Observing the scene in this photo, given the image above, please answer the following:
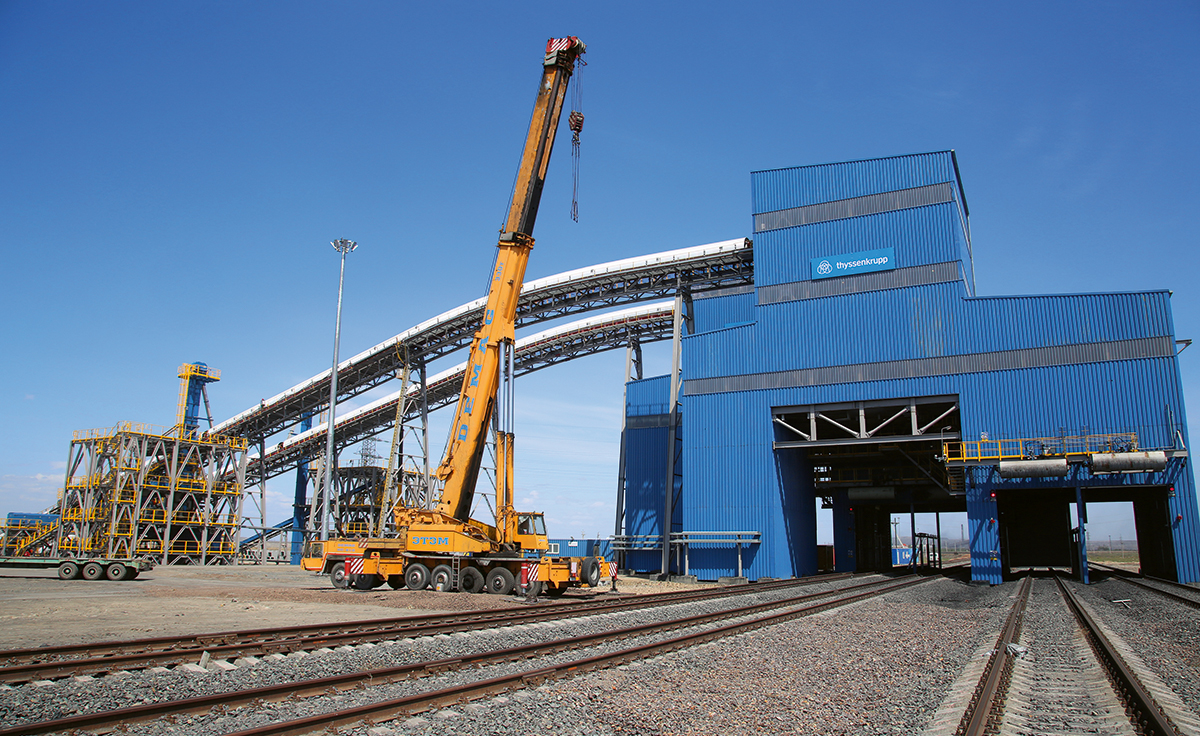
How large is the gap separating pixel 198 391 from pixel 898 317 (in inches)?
1588

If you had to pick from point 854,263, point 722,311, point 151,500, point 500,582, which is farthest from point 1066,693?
point 151,500

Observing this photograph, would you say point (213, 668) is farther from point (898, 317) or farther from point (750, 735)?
point (898, 317)

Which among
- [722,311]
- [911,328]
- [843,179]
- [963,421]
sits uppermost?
[843,179]

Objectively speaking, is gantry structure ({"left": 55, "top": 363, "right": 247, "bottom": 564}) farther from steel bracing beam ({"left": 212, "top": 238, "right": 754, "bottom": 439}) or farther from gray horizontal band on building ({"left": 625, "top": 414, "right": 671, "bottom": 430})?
gray horizontal band on building ({"left": 625, "top": 414, "right": 671, "bottom": 430})

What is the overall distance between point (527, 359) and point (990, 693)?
108 ft

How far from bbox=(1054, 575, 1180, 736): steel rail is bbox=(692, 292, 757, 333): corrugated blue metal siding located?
71.8ft

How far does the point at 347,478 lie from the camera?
4738 centimetres

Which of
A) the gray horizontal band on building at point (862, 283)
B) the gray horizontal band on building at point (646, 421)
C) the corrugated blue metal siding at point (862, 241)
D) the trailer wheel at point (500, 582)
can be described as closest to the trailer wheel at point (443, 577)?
the trailer wheel at point (500, 582)

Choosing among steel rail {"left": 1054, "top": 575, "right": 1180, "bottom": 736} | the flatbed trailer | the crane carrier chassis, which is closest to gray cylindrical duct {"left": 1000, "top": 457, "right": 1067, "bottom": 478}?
steel rail {"left": 1054, "top": 575, "right": 1180, "bottom": 736}

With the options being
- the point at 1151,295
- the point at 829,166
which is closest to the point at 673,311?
the point at 829,166

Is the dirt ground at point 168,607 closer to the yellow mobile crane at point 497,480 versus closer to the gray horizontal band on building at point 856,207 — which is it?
the yellow mobile crane at point 497,480

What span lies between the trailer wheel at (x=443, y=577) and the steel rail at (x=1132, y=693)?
599 inches

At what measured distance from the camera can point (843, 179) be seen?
30.5 metres

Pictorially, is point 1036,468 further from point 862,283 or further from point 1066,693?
point 1066,693
